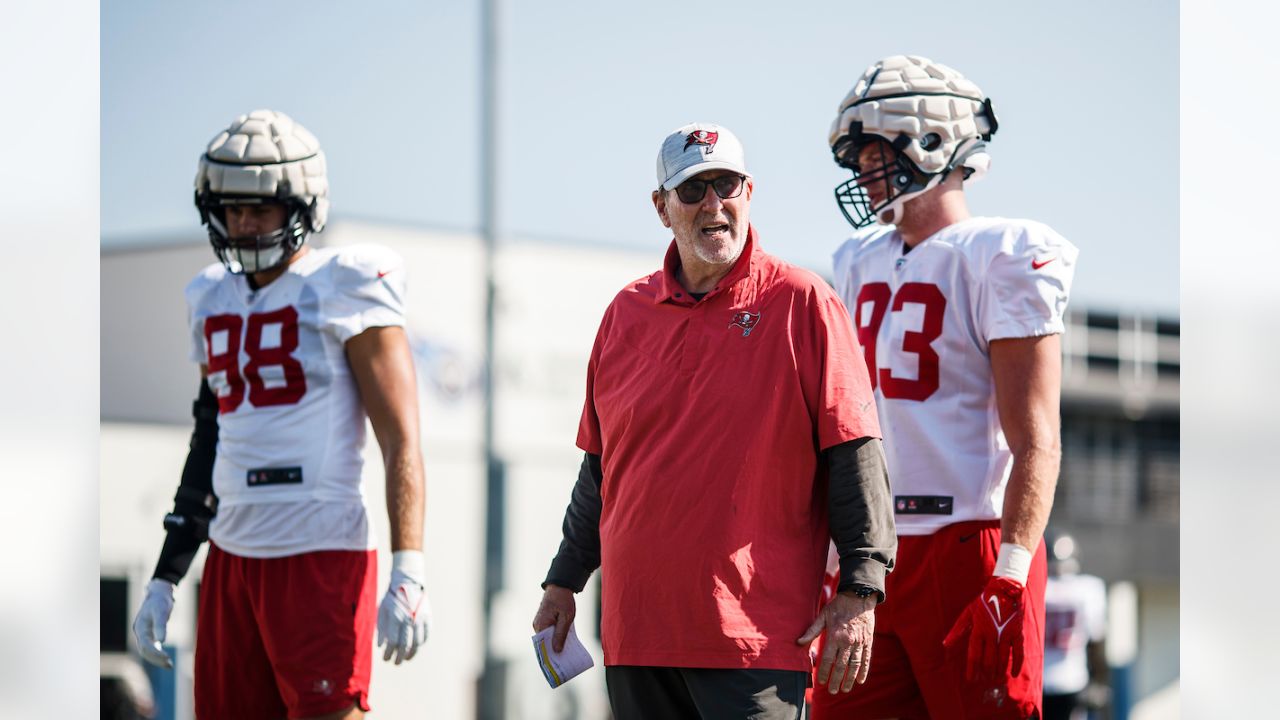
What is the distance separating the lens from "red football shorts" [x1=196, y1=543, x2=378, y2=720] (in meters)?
5.28

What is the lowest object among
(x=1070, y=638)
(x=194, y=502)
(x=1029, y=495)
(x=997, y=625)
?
(x=1070, y=638)

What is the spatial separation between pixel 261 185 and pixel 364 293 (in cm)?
55

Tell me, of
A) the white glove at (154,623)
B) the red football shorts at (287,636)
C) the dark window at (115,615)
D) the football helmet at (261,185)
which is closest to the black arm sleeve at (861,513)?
the red football shorts at (287,636)

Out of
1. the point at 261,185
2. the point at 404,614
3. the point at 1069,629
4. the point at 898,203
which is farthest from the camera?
the point at 1069,629

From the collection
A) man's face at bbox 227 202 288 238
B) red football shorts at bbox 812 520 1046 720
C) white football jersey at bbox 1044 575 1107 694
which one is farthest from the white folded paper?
Result: white football jersey at bbox 1044 575 1107 694

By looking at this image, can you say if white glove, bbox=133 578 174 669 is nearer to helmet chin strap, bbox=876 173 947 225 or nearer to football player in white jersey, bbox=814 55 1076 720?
football player in white jersey, bbox=814 55 1076 720

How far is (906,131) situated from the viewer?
5012 millimetres

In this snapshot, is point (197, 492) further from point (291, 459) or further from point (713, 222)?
point (713, 222)

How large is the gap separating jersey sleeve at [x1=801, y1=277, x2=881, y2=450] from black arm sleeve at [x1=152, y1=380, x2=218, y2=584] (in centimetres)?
263

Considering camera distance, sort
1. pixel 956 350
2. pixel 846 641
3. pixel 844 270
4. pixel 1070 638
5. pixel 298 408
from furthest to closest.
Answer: pixel 1070 638 < pixel 298 408 < pixel 844 270 < pixel 956 350 < pixel 846 641

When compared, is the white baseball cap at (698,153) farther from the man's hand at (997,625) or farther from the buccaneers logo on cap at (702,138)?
the man's hand at (997,625)

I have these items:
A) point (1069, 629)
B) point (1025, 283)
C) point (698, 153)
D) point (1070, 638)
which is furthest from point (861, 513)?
point (1069, 629)
